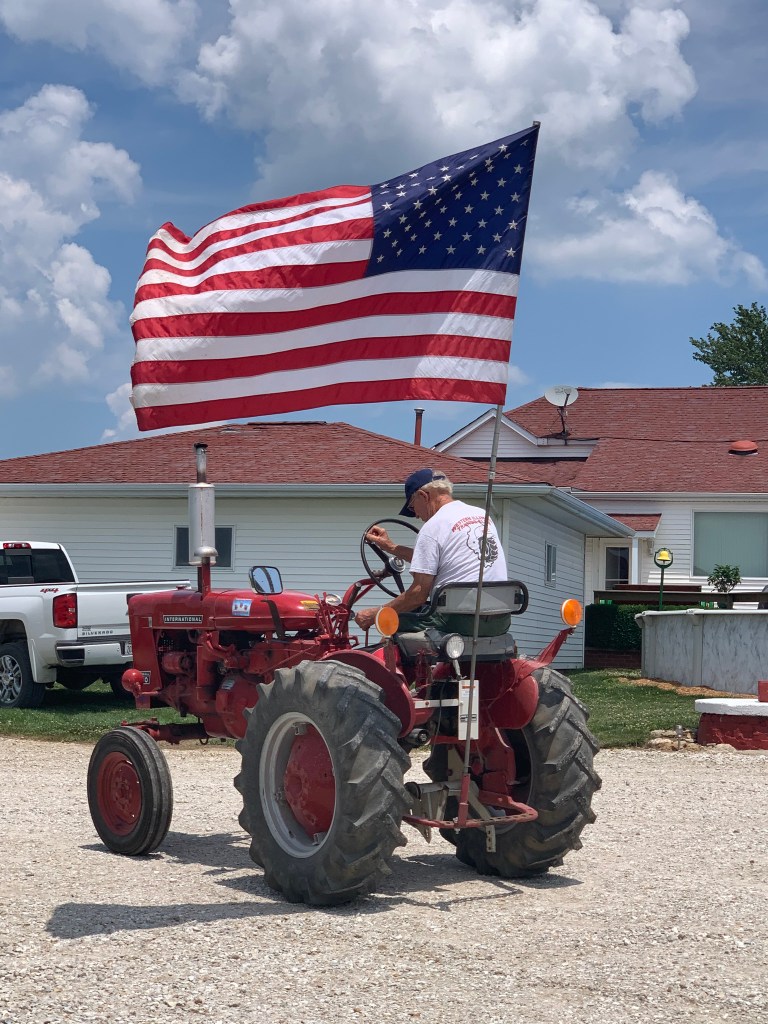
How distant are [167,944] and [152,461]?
18.3m

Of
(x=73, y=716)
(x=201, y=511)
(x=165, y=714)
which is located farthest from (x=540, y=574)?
(x=201, y=511)

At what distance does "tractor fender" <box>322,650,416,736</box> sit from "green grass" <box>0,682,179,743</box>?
276 inches

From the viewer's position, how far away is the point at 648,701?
16.6 metres

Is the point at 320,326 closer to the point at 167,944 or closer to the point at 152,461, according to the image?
the point at 167,944

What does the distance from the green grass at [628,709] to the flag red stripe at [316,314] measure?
6448 millimetres

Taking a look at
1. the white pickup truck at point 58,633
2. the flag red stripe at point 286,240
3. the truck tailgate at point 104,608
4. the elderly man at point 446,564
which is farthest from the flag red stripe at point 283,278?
the truck tailgate at point 104,608

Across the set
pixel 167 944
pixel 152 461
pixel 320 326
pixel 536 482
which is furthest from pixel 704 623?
pixel 167 944

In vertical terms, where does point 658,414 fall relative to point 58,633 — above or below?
above

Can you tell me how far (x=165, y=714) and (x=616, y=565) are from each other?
17.6 m

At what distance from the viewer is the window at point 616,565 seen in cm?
3030

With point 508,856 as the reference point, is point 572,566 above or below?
above

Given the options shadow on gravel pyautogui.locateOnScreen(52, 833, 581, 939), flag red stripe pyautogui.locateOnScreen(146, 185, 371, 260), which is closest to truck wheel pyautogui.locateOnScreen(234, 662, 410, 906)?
shadow on gravel pyautogui.locateOnScreen(52, 833, 581, 939)

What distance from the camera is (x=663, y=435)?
3303 cm

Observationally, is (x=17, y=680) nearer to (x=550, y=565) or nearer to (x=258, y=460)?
(x=258, y=460)
